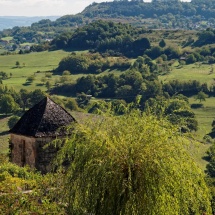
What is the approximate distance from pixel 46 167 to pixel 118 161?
9649 millimetres

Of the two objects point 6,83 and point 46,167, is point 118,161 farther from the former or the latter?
point 6,83

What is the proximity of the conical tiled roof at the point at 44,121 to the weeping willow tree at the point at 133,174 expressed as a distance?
25.1ft

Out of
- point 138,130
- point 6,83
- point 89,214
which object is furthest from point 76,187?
point 6,83

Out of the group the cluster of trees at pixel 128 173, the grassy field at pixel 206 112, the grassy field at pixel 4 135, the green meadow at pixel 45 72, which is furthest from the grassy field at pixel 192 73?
the cluster of trees at pixel 128 173

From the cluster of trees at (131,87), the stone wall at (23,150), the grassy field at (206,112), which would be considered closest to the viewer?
the stone wall at (23,150)

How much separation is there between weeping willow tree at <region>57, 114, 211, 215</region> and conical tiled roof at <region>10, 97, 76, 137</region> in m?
7.65

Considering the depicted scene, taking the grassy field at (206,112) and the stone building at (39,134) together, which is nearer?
the stone building at (39,134)

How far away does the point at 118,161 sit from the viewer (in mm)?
12086

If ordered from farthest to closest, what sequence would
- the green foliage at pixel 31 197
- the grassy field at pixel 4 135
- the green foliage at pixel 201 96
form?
the green foliage at pixel 201 96
the grassy field at pixel 4 135
the green foliage at pixel 31 197

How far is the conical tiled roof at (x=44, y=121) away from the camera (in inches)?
819

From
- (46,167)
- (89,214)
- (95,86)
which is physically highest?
(89,214)

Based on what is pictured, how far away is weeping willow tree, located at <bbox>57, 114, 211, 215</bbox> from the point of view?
11.9 metres

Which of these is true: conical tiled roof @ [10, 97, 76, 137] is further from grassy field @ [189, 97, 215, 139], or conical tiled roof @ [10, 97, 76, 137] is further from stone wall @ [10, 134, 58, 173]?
grassy field @ [189, 97, 215, 139]

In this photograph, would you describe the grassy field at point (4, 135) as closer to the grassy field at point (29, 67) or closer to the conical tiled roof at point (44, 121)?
the grassy field at point (29, 67)
